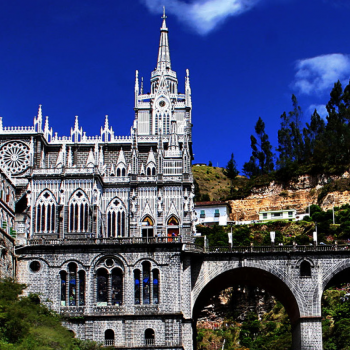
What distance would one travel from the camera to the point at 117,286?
68.7 metres

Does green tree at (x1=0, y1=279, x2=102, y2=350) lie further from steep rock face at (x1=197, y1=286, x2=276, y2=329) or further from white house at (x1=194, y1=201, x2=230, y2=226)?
white house at (x1=194, y1=201, x2=230, y2=226)

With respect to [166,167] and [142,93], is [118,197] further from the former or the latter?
[142,93]

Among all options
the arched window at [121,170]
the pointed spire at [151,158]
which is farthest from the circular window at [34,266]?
the pointed spire at [151,158]

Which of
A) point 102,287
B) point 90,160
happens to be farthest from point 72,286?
point 90,160

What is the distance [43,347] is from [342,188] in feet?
239

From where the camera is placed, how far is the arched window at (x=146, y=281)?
68.0 m

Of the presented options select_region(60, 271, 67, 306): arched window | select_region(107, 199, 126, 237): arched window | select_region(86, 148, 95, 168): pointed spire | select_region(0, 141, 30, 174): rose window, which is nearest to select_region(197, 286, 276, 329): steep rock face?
select_region(107, 199, 126, 237): arched window

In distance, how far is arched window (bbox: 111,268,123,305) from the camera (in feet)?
224

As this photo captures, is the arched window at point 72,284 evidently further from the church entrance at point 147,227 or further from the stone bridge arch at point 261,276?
the church entrance at point 147,227

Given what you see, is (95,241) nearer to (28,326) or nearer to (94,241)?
(94,241)

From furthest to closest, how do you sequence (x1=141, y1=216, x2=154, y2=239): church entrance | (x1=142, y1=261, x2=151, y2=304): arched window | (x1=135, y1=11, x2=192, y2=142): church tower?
(x1=135, y1=11, x2=192, y2=142): church tower, (x1=141, y1=216, x2=154, y2=239): church entrance, (x1=142, y1=261, x2=151, y2=304): arched window

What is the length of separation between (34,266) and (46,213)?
8.78m

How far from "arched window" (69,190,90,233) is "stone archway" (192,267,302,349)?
14.1 m

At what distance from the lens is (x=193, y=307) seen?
2766 inches
